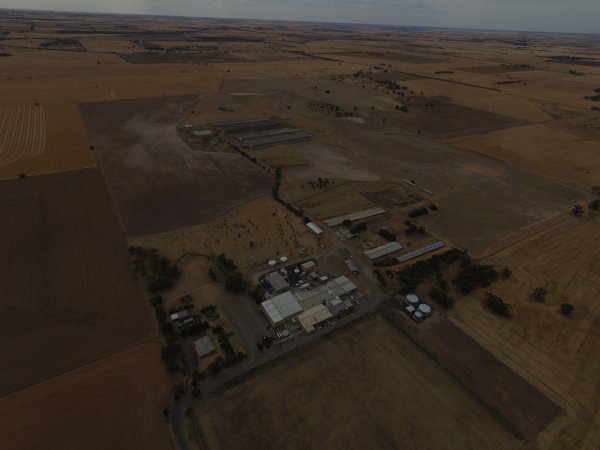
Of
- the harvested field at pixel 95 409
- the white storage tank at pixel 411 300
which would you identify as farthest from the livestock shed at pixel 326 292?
the harvested field at pixel 95 409

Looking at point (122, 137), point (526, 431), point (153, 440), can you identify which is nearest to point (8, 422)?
point (153, 440)

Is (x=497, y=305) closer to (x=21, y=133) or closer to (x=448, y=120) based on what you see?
(x=448, y=120)

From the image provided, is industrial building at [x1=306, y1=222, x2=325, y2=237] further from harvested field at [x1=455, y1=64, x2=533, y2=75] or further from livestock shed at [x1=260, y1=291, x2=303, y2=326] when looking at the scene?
harvested field at [x1=455, y1=64, x2=533, y2=75]

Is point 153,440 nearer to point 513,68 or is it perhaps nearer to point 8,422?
point 8,422

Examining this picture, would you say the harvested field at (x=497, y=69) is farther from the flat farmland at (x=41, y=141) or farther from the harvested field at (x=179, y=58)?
the flat farmland at (x=41, y=141)

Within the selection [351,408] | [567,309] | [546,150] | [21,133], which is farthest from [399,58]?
[351,408]
